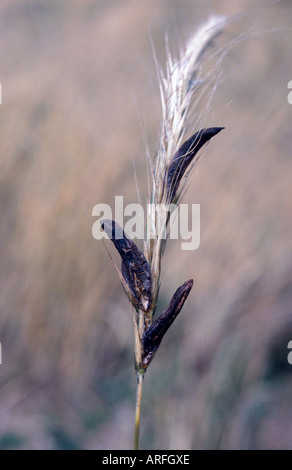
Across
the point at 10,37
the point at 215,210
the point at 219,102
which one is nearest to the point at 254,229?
the point at 215,210

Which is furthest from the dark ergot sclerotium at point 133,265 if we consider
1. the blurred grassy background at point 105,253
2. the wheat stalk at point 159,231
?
the blurred grassy background at point 105,253

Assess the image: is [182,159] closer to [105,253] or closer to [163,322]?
[163,322]

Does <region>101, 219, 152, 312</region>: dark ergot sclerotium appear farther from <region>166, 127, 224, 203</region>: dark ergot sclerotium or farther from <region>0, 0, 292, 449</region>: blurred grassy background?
<region>0, 0, 292, 449</region>: blurred grassy background

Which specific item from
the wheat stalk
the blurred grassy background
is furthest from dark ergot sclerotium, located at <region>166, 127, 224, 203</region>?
the blurred grassy background

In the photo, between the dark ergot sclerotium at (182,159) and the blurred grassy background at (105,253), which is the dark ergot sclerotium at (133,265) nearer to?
the dark ergot sclerotium at (182,159)

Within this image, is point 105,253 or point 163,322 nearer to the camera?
point 163,322

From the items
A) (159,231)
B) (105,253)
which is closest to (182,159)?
(159,231)
